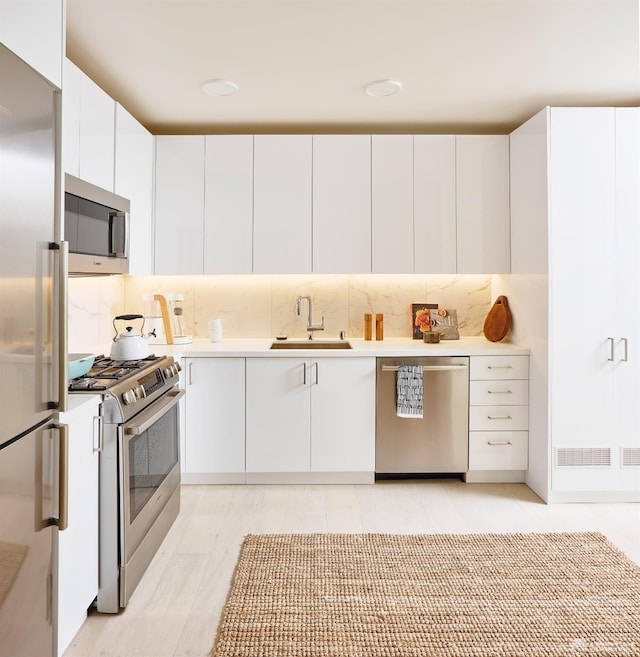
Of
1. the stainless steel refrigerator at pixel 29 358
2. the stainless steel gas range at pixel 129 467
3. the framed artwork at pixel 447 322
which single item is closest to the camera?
the stainless steel refrigerator at pixel 29 358

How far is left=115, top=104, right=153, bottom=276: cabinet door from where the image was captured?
325cm

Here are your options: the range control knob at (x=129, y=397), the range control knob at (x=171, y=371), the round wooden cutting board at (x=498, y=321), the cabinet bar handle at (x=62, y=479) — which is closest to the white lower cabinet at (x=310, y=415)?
the range control knob at (x=171, y=371)

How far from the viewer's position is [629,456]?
3381 millimetres

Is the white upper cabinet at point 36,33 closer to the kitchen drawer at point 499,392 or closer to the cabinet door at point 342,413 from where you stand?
the cabinet door at point 342,413

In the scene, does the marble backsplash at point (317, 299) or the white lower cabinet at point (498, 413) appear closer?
the white lower cabinet at point (498, 413)

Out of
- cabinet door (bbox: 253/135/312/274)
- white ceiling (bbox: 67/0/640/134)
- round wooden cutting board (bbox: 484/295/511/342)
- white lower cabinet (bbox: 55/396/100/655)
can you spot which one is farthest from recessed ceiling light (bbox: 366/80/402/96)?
white lower cabinet (bbox: 55/396/100/655)

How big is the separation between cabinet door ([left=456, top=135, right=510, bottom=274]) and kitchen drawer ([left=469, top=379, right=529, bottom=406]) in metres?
0.81

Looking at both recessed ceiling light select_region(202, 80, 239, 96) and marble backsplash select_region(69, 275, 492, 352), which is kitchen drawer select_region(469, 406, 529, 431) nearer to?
marble backsplash select_region(69, 275, 492, 352)

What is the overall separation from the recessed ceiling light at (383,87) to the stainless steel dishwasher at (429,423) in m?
1.64

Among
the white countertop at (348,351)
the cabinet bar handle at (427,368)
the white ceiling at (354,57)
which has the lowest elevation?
the cabinet bar handle at (427,368)

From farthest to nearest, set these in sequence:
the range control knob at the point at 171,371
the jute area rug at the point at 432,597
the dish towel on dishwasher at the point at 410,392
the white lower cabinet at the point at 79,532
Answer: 1. the dish towel on dishwasher at the point at 410,392
2. the range control knob at the point at 171,371
3. the jute area rug at the point at 432,597
4. the white lower cabinet at the point at 79,532

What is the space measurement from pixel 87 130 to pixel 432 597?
266 centimetres

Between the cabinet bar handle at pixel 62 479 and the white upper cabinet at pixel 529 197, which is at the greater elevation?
the white upper cabinet at pixel 529 197

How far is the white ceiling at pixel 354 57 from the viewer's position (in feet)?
7.96
